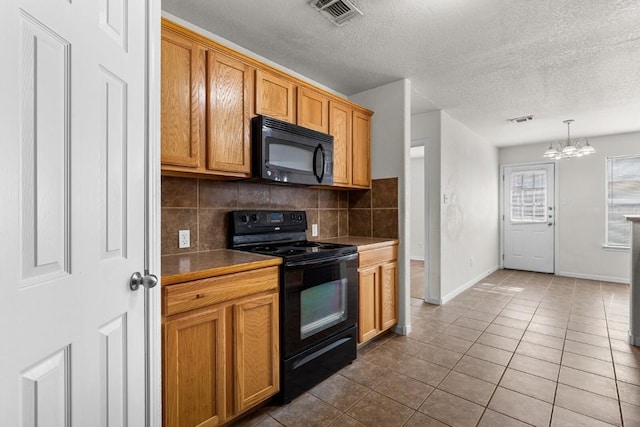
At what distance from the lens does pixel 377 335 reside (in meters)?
2.84

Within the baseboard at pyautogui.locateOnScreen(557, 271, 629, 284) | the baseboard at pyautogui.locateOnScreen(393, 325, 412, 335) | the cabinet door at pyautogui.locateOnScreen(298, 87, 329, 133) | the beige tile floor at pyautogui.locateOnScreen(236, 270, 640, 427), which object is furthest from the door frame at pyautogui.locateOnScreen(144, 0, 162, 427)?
the baseboard at pyautogui.locateOnScreen(557, 271, 629, 284)

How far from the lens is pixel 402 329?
3031 mm

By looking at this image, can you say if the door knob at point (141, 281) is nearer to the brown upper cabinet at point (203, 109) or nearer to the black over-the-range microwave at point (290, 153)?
the brown upper cabinet at point (203, 109)

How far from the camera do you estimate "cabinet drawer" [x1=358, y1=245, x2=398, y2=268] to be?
2.61 m

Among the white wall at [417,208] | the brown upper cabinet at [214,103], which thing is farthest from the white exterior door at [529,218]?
the brown upper cabinet at [214,103]

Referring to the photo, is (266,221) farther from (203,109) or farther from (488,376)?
(488,376)

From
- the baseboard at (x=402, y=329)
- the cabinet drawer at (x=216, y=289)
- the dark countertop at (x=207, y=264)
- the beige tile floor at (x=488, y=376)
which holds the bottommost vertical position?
the beige tile floor at (x=488, y=376)

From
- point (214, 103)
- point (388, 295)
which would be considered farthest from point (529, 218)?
point (214, 103)

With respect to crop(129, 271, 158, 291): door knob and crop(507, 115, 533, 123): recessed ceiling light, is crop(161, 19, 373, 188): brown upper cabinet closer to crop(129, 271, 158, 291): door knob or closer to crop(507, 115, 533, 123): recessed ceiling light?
crop(129, 271, 158, 291): door knob

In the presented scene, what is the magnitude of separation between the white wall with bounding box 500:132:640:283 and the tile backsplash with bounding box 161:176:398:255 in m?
4.34

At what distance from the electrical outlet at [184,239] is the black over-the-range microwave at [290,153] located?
1.95ft

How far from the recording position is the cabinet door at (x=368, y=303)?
2.60 m

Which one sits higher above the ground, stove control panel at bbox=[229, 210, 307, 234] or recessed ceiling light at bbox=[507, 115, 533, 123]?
recessed ceiling light at bbox=[507, 115, 533, 123]

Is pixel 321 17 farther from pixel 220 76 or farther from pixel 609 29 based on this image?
pixel 609 29
